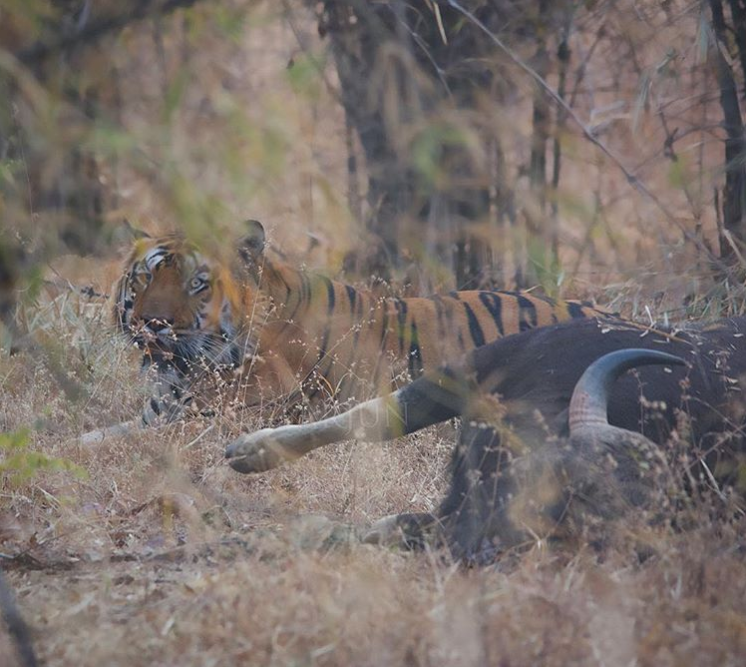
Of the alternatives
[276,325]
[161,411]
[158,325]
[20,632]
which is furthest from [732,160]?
[20,632]

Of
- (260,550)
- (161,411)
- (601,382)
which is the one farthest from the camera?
(161,411)

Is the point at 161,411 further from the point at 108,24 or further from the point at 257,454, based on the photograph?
the point at 108,24

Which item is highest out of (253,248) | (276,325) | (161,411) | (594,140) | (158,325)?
(594,140)

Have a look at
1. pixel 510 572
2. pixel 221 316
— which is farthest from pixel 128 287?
pixel 510 572

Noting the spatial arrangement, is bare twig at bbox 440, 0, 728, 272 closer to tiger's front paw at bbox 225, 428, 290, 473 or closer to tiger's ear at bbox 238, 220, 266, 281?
tiger's front paw at bbox 225, 428, 290, 473

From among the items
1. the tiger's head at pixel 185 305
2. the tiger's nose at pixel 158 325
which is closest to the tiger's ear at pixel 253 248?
the tiger's head at pixel 185 305

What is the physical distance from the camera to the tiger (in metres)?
5.87

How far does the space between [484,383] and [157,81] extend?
2.83 metres

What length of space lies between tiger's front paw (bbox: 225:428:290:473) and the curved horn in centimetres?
118

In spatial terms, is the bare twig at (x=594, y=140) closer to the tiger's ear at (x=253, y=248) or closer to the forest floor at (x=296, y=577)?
the forest floor at (x=296, y=577)

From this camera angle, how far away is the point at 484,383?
501 centimetres

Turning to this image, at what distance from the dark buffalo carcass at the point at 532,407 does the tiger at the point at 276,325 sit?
68cm

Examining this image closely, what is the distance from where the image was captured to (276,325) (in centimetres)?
620

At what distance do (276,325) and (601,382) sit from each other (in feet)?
7.79
